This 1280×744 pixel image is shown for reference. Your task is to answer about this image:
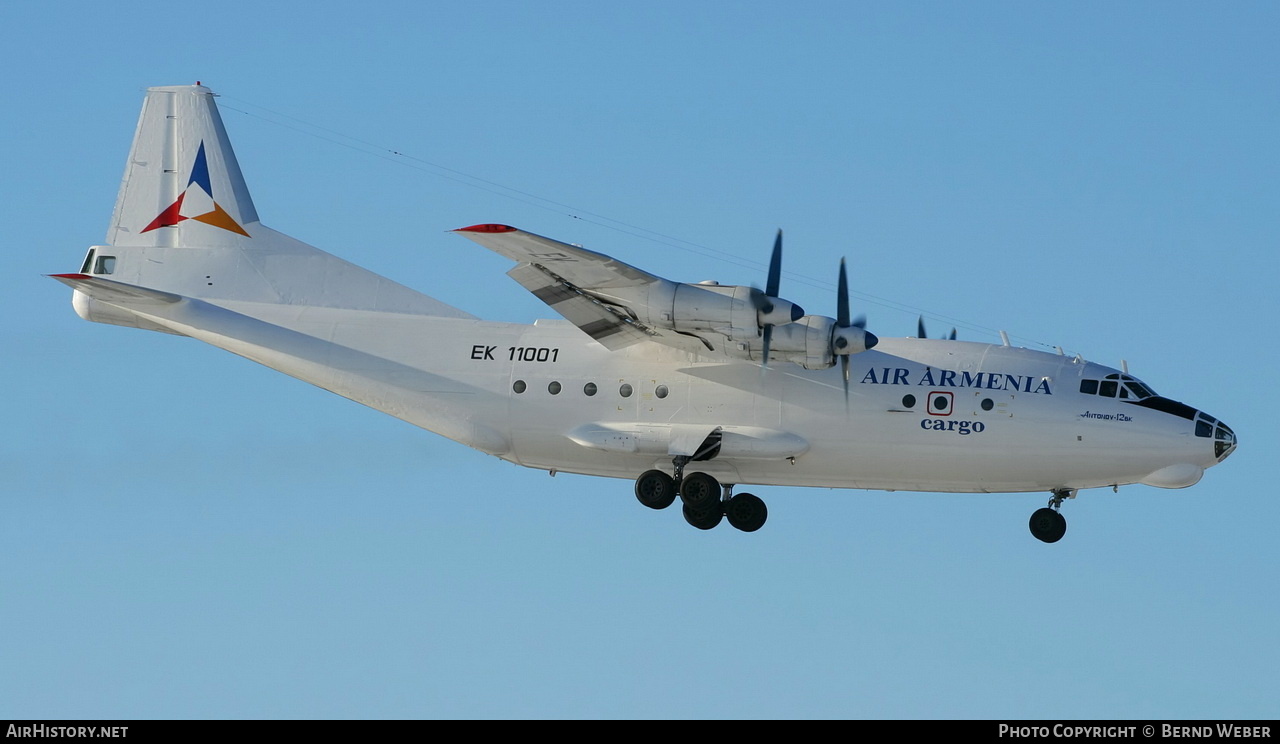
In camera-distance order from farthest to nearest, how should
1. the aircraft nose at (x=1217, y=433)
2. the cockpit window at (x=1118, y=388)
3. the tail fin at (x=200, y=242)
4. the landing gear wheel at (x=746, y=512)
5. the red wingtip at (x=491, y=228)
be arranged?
the tail fin at (x=200, y=242) < the landing gear wheel at (x=746, y=512) < the cockpit window at (x=1118, y=388) < the aircraft nose at (x=1217, y=433) < the red wingtip at (x=491, y=228)

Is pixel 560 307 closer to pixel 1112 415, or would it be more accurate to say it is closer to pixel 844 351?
pixel 844 351

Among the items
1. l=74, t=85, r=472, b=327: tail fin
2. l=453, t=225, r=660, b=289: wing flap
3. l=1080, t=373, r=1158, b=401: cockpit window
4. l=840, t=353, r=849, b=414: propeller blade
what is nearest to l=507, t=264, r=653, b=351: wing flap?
l=453, t=225, r=660, b=289: wing flap

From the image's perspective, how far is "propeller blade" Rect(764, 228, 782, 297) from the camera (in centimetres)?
2284

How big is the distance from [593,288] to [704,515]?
12.4 feet

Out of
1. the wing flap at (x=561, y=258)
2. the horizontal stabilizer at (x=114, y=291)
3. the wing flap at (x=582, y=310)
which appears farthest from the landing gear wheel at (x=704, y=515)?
the horizontal stabilizer at (x=114, y=291)

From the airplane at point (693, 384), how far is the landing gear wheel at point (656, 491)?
22mm

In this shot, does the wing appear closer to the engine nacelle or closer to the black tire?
the engine nacelle

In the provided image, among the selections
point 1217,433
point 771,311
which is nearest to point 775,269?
point 771,311

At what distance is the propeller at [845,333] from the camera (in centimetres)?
2283

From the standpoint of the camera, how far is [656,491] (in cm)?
2386

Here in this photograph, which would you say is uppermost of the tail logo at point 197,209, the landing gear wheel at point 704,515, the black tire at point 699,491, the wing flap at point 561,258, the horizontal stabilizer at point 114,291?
the tail logo at point 197,209

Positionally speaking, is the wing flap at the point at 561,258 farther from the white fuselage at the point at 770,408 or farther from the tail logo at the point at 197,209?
the tail logo at the point at 197,209
